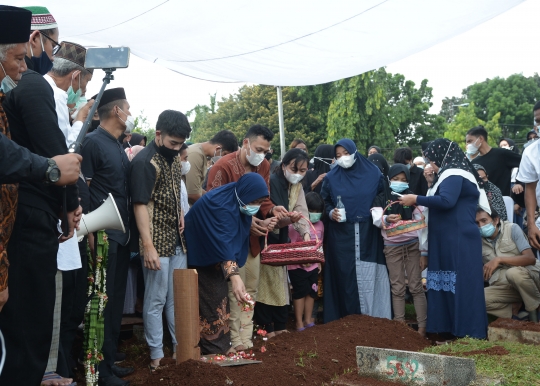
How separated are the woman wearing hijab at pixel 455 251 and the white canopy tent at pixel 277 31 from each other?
1.94 meters

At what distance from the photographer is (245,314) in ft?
18.8

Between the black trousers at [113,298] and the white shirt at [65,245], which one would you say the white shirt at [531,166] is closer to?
the black trousers at [113,298]

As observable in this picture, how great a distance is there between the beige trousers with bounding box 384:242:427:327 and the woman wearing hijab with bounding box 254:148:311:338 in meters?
1.07

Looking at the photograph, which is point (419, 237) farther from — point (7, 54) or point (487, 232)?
point (7, 54)

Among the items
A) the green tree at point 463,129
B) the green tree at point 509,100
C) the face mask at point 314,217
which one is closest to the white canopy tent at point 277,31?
the face mask at point 314,217

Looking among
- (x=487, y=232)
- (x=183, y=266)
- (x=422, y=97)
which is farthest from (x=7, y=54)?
(x=422, y=97)

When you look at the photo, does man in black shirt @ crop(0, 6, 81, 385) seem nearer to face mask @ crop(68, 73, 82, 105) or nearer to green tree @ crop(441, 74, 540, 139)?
face mask @ crop(68, 73, 82, 105)

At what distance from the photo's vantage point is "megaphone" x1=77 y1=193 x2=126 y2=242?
3883 mm

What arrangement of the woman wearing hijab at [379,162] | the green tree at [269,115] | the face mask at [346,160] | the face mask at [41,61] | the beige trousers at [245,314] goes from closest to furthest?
the face mask at [41,61] < the beige trousers at [245,314] < the face mask at [346,160] < the woman wearing hijab at [379,162] < the green tree at [269,115]

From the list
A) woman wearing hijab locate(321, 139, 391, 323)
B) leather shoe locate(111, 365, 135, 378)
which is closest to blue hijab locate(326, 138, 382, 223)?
woman wearing hijab locate(321, 139, 391, 323)

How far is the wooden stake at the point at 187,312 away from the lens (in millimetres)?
4473

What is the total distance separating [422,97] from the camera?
4453 centimetres

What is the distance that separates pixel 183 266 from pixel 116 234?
84 centimetres

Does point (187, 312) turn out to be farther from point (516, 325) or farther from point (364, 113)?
point (364, 113)
